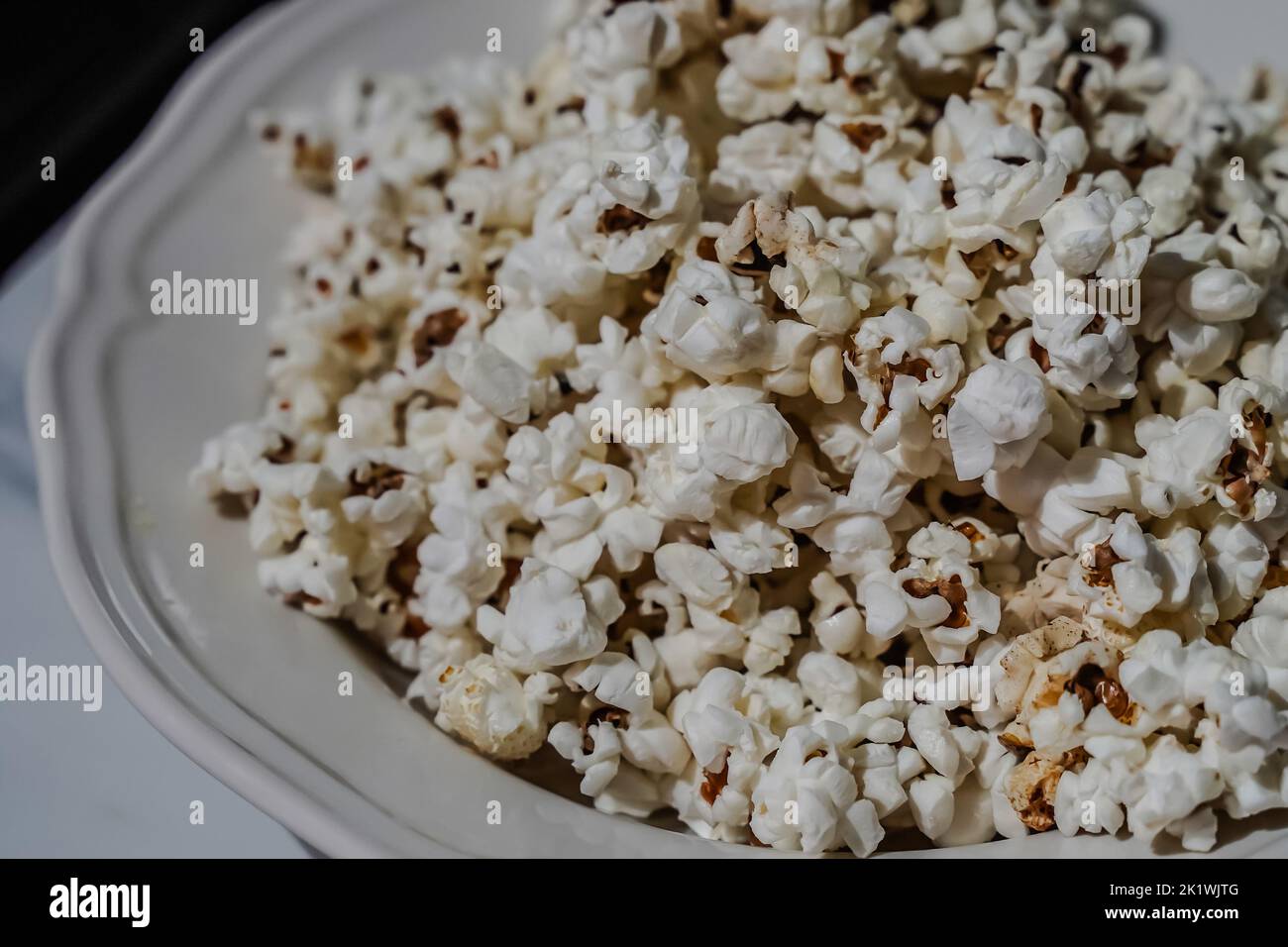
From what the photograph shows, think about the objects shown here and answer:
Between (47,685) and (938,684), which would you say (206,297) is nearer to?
(47,685)

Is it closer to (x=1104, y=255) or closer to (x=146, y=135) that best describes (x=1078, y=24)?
(x=1104, y=255)

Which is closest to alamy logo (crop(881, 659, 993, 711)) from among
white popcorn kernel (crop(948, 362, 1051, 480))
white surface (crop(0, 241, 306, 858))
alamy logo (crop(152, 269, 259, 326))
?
white popcorn kernel (crop(948, 362, 1051, 480))

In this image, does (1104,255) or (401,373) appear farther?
(401,373)

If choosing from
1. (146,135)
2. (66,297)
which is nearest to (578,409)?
(66,297)
